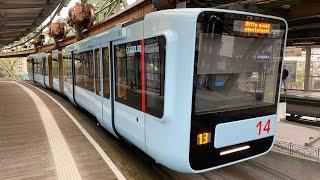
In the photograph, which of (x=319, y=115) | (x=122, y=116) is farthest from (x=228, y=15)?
(x=319, y=115)

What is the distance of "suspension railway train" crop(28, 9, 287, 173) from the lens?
12.5 feet

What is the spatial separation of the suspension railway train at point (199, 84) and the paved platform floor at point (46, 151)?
3.01 ft

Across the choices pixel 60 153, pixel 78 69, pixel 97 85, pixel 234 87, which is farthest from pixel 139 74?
pixel 78 69

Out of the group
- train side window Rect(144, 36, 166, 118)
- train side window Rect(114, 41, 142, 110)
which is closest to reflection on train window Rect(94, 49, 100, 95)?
train side window Rect(114, 41, 142, 110)

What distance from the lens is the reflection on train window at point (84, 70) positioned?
7.80 m

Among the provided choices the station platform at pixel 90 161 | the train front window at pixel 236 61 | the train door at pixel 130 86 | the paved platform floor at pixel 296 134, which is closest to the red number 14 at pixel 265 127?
the train front window at pixel 236 61

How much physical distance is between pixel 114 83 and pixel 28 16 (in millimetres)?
15007

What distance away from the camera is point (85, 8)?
15.7 m

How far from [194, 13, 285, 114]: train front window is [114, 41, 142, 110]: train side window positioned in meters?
1.16

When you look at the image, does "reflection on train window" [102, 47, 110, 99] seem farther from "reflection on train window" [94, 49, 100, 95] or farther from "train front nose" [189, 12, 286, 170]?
"train front nose" [189, 12, 286, 170]

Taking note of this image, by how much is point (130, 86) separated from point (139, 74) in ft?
1.52

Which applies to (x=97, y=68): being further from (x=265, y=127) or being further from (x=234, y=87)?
(x=265, y=127)

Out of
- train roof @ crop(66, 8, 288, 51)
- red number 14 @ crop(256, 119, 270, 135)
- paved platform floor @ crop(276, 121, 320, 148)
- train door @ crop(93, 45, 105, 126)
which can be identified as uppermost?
train roof @ crop(66, 8, 288, 51)

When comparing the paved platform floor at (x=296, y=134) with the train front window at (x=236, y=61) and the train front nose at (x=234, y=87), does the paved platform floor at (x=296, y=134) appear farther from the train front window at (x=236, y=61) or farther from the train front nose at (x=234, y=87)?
the train front window at (x=236, y=61)
